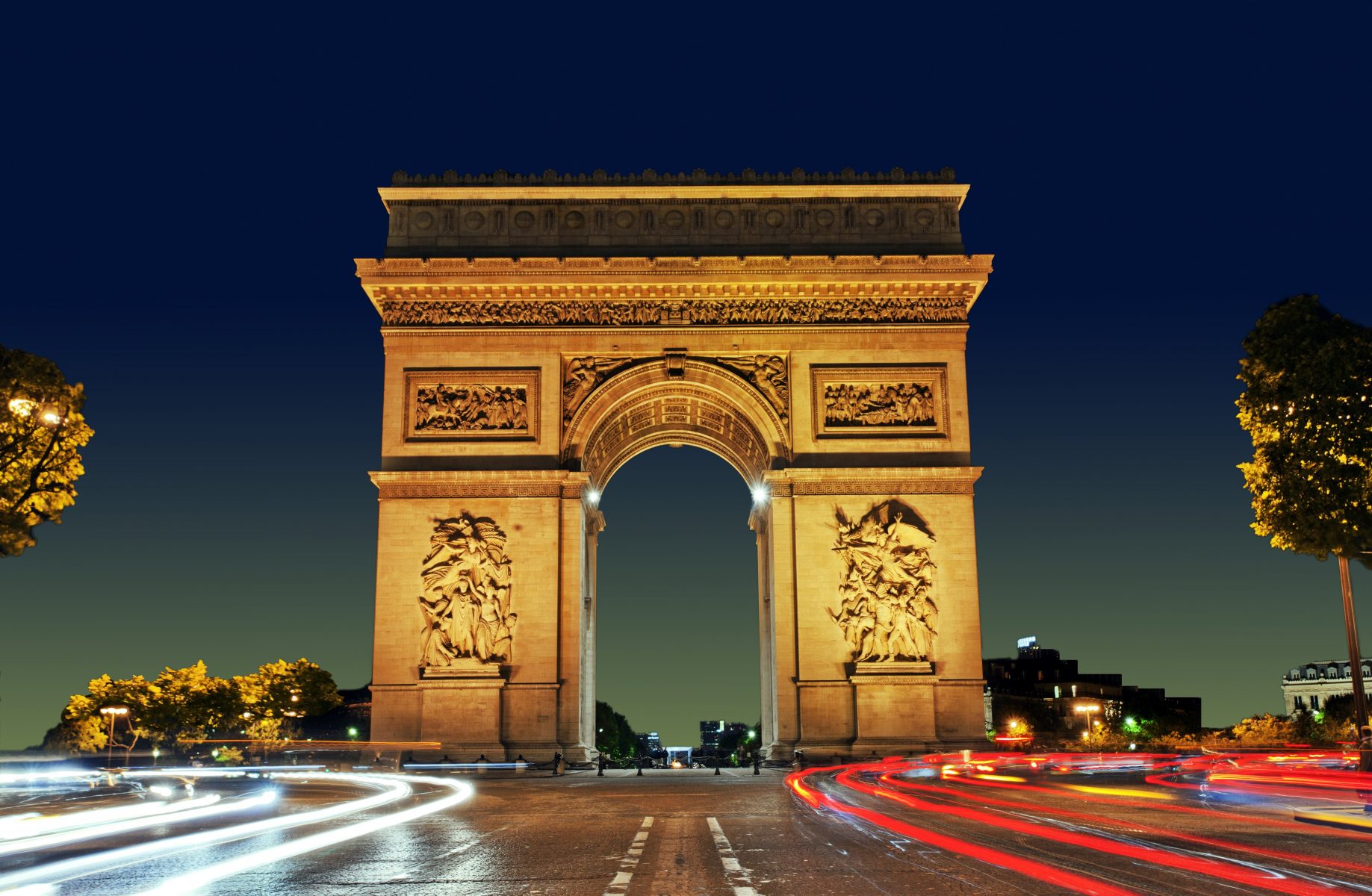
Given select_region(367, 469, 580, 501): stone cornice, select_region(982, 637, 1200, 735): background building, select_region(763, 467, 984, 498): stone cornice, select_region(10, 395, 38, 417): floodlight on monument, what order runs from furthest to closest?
select_region(982, 637, 1200, 735): background building, select_region(763, 467, 984, 498): stone cornice, select_region(367, 469, 580, 501): stone cornice, select_region(10, 395, 38, 417): floodlight on monument

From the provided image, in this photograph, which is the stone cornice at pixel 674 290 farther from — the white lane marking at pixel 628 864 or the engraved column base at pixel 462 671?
the white lane marking at pixel 628 864

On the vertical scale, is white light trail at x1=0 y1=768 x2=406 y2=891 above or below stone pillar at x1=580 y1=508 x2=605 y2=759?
below

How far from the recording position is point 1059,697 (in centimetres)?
12394

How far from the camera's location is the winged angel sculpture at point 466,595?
3562 centimetres

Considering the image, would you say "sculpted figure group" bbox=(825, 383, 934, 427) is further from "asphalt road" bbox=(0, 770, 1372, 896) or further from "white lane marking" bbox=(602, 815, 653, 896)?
"white lane marking" bbox=(602, 815, 653, 896)

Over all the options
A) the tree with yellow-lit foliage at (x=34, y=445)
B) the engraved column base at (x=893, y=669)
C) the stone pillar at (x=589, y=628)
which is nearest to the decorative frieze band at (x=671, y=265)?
the stone pillar at (x=589, y=628)

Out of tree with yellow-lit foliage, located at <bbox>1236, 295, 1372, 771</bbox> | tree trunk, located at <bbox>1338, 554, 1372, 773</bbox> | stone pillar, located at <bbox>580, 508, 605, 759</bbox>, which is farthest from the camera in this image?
stone pillar, located at <bbox>580, 508, 605, 759</bbox>

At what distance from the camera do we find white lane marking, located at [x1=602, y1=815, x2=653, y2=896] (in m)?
8.66

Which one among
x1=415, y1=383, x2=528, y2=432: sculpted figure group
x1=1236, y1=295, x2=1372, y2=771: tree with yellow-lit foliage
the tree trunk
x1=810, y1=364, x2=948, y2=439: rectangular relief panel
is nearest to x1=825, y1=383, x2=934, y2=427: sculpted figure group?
x1=810, y1=364, x2=948, y2=439: rectangular relief panel

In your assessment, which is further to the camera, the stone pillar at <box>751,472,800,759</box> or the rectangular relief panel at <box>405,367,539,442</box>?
the rectangular relief panel at <box>405,367,539,442</box>

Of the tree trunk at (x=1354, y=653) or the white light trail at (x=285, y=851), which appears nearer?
the white light trail at (x=285, y=851)

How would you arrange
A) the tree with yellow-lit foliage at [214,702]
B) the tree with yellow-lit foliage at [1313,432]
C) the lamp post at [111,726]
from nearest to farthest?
the tree with yellow-lit foliage at [1313,432] → the lamp post at [111,726] → the tree with yellow-lit foliage at [214,702]

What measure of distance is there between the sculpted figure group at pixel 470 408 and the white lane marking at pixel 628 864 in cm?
2425

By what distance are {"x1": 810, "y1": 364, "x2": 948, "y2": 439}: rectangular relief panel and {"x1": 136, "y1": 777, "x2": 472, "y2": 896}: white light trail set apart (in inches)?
839
